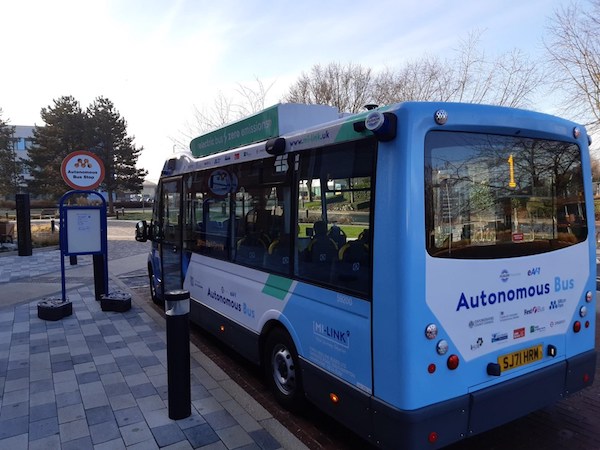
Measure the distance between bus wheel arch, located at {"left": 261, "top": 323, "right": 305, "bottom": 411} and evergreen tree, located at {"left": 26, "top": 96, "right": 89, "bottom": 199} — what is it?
47767 millimetres

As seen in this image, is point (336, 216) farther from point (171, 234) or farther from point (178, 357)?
point (171, 234)

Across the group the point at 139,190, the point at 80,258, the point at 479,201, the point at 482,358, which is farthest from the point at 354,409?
the point at 139,190

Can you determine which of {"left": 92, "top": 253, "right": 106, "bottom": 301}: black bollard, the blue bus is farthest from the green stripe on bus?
{"left": 92, "top": 253, "right": 106, "bottom": 301}: black bollard

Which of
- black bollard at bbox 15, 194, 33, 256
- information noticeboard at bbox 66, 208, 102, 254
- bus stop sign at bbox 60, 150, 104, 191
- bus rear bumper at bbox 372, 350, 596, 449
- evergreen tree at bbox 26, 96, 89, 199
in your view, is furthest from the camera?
evergreen tree at bbox 26, 96, 89, 199

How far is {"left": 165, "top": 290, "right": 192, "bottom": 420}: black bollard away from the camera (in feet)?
11.9

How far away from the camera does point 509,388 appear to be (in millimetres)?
2955

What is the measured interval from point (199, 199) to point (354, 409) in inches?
143

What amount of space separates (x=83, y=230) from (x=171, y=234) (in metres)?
1.79

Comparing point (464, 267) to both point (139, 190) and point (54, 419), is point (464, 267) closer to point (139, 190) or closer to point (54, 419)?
point (54, 419)

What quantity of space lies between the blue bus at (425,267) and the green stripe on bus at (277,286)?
17 mm

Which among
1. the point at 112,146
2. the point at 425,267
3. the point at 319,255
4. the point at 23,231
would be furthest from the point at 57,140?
the point at 425,267

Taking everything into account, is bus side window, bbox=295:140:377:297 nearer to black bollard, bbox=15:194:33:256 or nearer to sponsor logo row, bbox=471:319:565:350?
sponsor logo row, bbox=471:319:565:350

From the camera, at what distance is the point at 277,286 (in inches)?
154

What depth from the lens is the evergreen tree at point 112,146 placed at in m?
47.2
